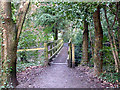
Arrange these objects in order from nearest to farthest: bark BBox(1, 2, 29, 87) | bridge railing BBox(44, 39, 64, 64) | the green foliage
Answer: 1. bark BBox(1, 2, 29, 87)
2. the green foliage
3. bridge railing BBox(44, 39, 64, 64)

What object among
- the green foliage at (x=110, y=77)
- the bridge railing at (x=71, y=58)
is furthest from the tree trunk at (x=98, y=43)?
the bridge railing at (x=71, y=58)

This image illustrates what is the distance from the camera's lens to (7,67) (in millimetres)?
4445

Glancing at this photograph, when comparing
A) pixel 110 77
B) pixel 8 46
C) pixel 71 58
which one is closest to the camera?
pixel 8 46

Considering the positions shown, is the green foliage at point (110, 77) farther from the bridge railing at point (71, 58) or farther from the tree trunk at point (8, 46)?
the tree trunk at point (8, 46)

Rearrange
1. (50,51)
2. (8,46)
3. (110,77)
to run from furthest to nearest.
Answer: (50,51), (110,77), (8,46)

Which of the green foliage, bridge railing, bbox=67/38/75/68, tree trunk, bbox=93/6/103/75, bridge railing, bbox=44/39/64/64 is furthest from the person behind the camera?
bridge railing, bbox=44/39/64/64

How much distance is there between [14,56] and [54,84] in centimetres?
167

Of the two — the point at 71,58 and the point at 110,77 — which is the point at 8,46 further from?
the point at 71,58

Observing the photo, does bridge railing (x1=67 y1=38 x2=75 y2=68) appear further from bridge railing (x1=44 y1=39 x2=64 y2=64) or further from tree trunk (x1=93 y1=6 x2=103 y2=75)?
tree trunk (x1=93 y1=6 x2=103 y2=75)

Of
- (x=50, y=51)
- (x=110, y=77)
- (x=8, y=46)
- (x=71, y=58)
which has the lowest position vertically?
(x=110, y=77)

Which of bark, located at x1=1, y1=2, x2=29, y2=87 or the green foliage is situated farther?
the green foliage

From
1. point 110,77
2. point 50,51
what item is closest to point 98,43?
point 110,77

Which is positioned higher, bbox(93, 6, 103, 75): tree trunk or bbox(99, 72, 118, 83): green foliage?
bbox(93, 6, 103, 75): tree trunk

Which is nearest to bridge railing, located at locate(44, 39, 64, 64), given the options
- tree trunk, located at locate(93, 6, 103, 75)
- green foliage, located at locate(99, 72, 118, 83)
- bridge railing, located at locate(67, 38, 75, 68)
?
bridge railing, located at locate(67, 38, 75, 68)
